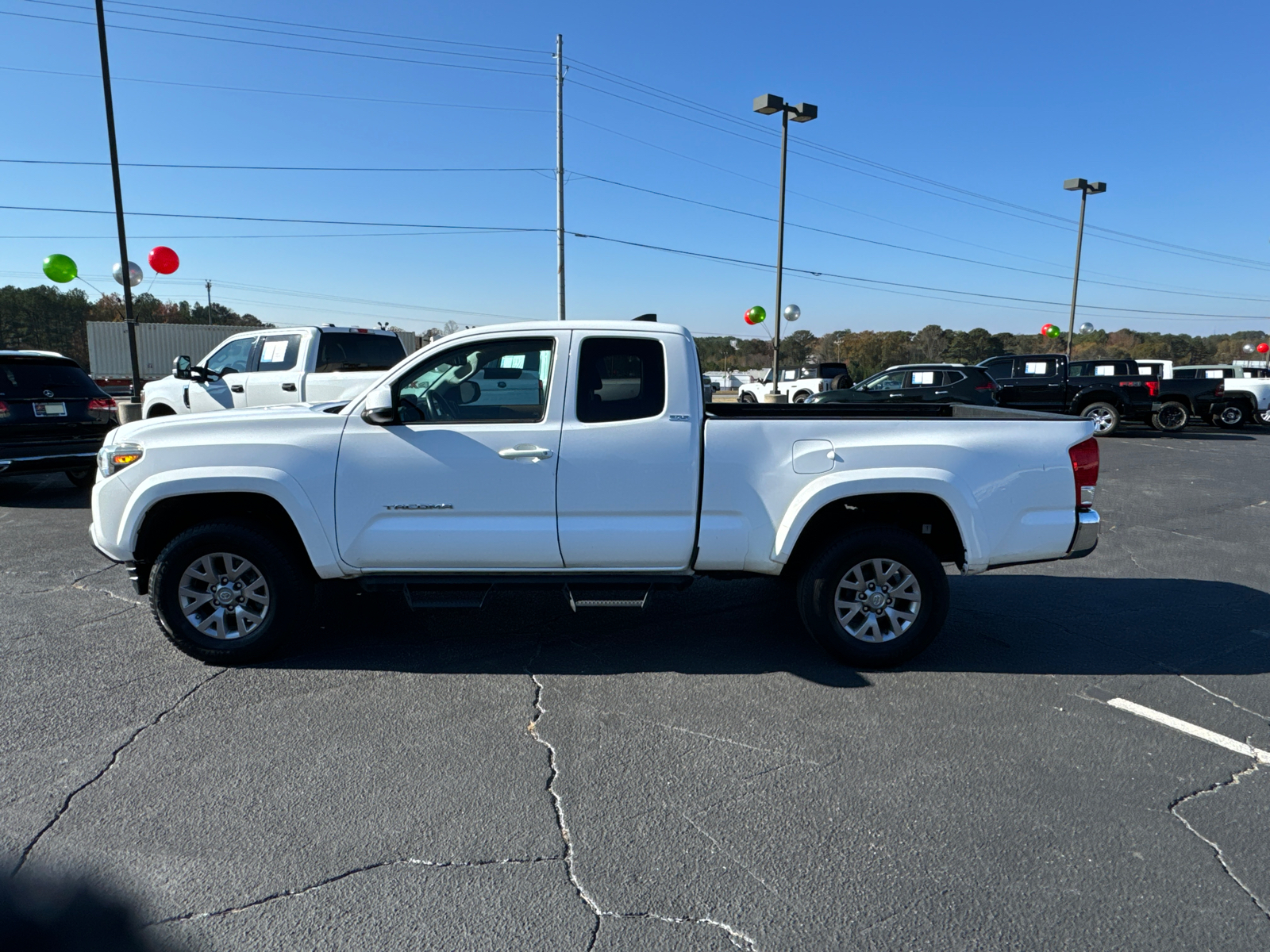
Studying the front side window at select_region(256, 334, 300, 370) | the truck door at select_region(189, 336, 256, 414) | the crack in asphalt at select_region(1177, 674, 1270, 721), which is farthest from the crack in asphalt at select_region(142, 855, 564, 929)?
the truck door at select_region(189, 336, 256, 414)

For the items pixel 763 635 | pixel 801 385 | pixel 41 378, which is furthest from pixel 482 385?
pixel 801 385

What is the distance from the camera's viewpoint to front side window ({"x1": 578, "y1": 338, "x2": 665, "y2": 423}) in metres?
4.46

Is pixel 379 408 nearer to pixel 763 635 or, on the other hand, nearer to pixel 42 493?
pixel 763 635

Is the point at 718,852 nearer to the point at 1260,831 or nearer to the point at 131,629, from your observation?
the point at 1260,831

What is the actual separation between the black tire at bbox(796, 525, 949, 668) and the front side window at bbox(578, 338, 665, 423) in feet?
4.20

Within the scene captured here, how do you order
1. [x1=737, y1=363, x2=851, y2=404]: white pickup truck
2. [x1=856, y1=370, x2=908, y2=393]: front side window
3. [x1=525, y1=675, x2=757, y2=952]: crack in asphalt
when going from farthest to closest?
[x1=737, y1=363, x2=851, y2=404]: white pickup truck
[x1=856, y1=370, x2=908, y2=393]: front side window
[x1=525, y1=675, x2=757, y2=952]: crack in asphalt

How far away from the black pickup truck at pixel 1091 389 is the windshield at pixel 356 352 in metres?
14.0

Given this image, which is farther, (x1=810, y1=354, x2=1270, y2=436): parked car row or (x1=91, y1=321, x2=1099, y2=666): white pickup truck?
(x1=810, y1=354, x2=1270, y2=436): parked car row

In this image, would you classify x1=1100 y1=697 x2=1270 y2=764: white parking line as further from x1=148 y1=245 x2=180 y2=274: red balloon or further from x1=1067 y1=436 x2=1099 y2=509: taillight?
x1=148 y1=245 x2=180 y2=274: red balloon

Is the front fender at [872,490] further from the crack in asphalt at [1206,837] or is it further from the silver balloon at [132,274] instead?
the silver balloon at [132,274]

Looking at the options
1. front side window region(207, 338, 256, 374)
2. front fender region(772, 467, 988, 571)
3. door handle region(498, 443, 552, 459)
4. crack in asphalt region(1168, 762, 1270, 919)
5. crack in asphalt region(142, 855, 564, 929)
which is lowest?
crack in asphalt region(142, 855, 564, 929)

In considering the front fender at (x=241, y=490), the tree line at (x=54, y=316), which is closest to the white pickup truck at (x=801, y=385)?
the front fender at (x=241, y=490)

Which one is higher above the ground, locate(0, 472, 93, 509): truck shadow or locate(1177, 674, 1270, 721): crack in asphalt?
locate(1177, 674, 1270, 721): crack in asphalt

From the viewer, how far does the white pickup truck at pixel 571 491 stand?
14.4 feet
